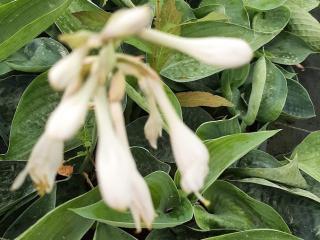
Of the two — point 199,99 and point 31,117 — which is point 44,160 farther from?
point 199,99

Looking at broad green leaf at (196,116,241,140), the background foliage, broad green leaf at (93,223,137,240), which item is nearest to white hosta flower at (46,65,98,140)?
the background foliage

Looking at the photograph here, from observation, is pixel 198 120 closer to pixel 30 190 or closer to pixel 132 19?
pixel 30 190

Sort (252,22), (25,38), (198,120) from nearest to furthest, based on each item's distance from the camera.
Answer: (25,38)
(198,120)
(252,22)

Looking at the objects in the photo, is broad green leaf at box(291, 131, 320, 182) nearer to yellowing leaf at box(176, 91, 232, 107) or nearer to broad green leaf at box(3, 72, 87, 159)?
yellowing leaf at box(176, 91, 232, 107)

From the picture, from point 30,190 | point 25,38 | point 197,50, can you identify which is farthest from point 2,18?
point 197,50

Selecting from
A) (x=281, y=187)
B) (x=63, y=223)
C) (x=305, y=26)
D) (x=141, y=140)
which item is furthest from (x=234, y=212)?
(x=305, y=26)

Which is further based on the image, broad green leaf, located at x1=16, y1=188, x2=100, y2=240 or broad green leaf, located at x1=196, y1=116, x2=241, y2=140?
A: broad green leaf, located at x1=196, y1=116, x2=241, y2=140
